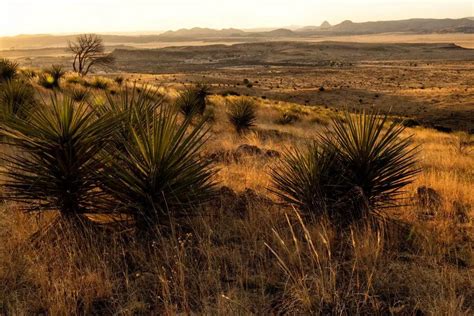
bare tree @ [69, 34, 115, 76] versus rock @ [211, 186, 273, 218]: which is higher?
bare tree @ [69, 34, 115, 76]

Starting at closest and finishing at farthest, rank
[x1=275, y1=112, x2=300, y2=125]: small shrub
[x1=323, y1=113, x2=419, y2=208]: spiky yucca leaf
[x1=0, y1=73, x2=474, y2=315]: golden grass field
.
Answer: [x1=0, y1=73, x2=474, y2=315]: golden grass field
[x1=323, y1=113, x2=419, y2=208]: spiky yucca leaf
[x1=275, y1=112, x2=300, y2=125]: small shrub

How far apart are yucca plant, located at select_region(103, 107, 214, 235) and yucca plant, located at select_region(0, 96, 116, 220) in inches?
9.7

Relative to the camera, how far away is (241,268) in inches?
151

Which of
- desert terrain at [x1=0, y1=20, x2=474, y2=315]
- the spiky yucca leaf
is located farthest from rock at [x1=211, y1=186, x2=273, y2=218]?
the spiky yucca leaf

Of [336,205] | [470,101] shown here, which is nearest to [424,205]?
[336,205]

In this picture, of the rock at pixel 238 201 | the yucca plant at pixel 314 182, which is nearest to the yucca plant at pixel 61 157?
the rock at pixel 238 201

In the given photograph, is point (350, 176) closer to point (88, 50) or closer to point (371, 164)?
point (371, 164)

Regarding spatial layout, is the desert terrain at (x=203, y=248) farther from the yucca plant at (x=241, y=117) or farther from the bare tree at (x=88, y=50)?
the bare tree at (x=88, y=50)

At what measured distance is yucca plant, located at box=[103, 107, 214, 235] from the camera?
14.2ft

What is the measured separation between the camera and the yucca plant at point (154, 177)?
4.33 meters

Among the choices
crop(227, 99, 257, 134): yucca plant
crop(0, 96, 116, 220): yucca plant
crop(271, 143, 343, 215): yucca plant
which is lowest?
crop(227, 99, 257, 134): yucca plant

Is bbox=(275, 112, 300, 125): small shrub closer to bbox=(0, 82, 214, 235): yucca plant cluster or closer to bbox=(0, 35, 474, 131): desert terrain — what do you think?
bbox=(0, 35, 474, 131): desert terrain

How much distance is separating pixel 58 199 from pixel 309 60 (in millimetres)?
118400

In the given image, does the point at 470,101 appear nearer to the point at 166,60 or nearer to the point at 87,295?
the point at 87,295
